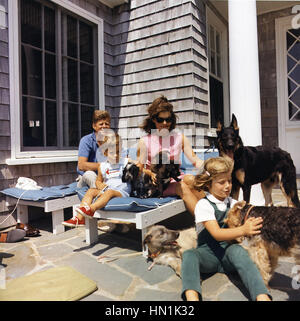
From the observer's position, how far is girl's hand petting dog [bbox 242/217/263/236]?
170cm

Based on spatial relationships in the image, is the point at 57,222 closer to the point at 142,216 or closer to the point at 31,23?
the point at 142,216

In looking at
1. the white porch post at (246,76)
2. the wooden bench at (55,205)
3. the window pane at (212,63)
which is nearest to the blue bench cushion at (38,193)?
Answer: the wooden bench at (55,205)

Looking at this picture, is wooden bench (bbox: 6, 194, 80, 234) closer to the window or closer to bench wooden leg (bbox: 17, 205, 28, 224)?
bench wooden leg (bbox: 17, 205, 28, 224)

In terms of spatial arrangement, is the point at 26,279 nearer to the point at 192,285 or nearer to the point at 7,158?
the point at 192,285

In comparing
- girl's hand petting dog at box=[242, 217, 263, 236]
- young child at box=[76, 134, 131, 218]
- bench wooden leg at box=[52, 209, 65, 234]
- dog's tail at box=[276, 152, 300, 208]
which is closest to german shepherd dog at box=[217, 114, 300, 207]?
dog's tail at box=[276, 152, 300, 208]

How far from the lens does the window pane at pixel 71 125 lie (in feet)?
15.7

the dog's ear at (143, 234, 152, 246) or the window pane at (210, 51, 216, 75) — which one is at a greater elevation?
the window pane at (210, 51, 216, 75)

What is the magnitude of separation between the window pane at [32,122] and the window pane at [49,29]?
37.8 inches

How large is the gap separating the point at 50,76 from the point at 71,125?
88 centimetres

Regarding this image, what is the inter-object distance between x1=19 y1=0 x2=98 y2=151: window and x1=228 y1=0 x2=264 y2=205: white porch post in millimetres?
2700

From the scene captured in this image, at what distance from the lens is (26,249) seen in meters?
2.90

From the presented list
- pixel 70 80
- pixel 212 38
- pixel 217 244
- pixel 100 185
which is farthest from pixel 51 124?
pixel 212 38

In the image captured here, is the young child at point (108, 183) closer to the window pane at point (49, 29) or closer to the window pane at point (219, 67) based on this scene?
the window pane at point (49, 29)

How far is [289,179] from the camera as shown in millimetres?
3254
